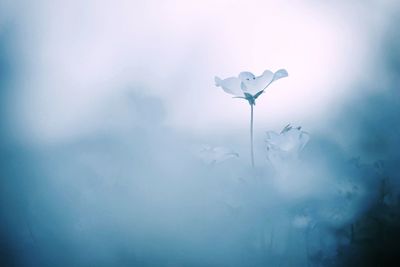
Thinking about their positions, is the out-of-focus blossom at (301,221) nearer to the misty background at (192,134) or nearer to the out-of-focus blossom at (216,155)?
the misty background at (192,134)

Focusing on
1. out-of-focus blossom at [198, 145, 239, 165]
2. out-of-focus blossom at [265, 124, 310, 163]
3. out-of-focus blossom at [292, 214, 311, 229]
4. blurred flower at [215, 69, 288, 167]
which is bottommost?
out-of-focus blossom at [292, 214, 311, 229]

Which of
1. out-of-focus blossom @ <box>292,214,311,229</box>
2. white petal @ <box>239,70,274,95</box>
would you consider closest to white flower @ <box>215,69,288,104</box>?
white petal @ <box>239,70,274,95</box>

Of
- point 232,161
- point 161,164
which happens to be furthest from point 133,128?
point 232,161

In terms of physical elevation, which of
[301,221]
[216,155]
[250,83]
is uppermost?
[250,83]

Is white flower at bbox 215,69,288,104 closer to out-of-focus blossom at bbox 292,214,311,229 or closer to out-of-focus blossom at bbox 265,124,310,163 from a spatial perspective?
out-of-focus blossom at bbox 265,124,310,163

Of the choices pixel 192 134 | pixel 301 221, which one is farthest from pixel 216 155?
pixel 301 221

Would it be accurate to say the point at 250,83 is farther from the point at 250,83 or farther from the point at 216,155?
→ the point at 216,155

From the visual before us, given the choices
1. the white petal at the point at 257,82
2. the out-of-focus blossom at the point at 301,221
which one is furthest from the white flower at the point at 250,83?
the out-of-focus blossom at the point at 301,221
